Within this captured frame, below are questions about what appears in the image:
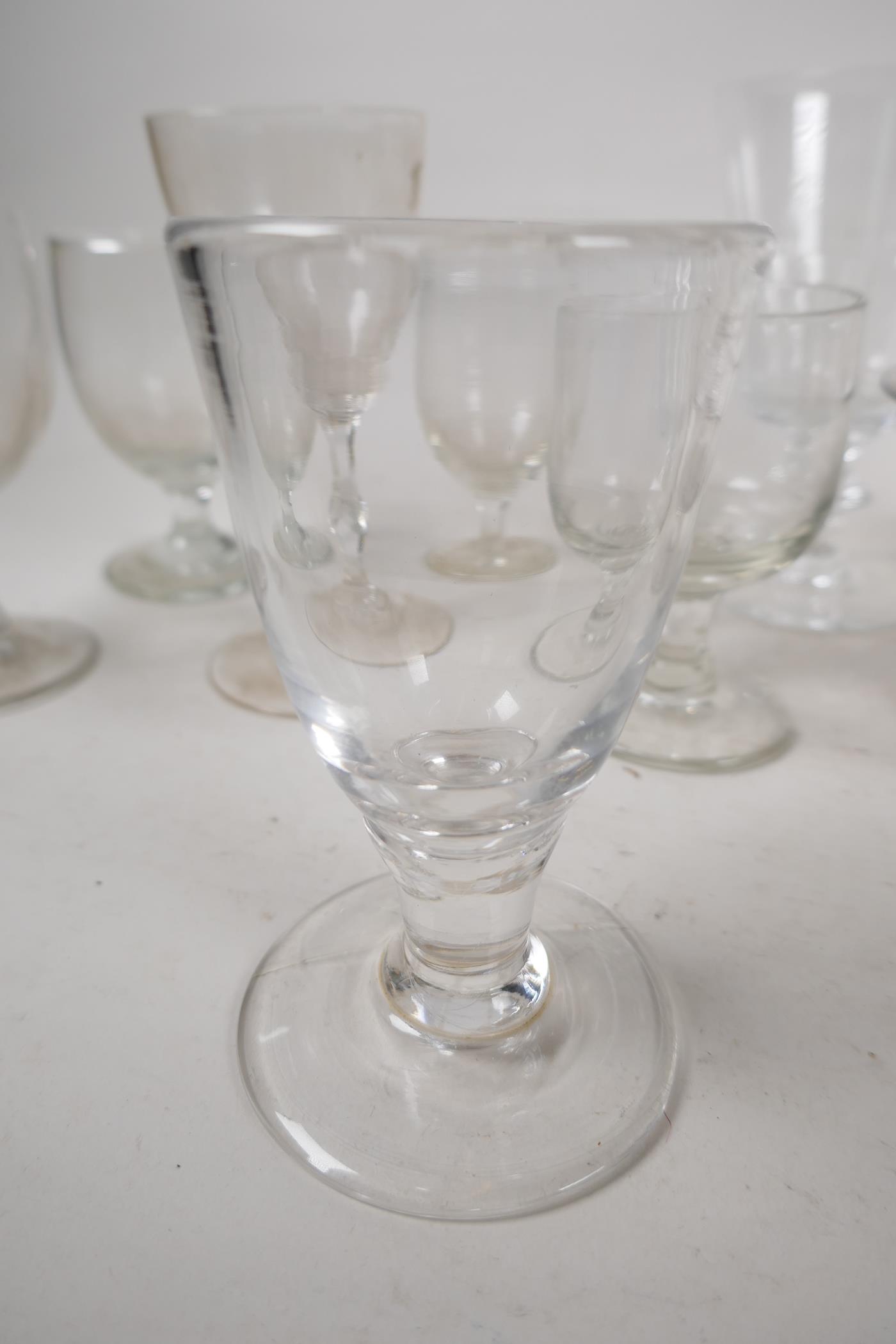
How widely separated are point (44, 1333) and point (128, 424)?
513mm

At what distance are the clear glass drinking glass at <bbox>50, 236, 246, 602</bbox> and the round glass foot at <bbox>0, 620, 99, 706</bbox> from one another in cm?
7

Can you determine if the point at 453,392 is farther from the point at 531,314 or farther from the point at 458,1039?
the point at 458,1039

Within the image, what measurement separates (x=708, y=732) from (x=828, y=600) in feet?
0.61

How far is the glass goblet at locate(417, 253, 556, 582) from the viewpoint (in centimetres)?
23

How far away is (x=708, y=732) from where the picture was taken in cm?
52

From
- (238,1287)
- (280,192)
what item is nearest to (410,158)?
(280,192)

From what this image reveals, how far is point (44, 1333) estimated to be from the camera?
27 cm

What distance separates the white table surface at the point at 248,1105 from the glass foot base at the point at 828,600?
0.18ft

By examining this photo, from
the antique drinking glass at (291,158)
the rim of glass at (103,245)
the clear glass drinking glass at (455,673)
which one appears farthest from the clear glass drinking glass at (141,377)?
the clear glass drinking glass at (455,673)

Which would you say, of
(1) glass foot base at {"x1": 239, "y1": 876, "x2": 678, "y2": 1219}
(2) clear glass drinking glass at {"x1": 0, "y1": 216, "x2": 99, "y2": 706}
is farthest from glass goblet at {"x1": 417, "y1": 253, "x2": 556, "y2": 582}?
(2) clear glass drinking glass at {"x1": 0, "y1": 216, "x2": 99, "y2": 706}

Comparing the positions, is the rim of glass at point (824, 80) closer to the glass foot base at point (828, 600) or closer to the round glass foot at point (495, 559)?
the glass foot base at point (828, 600)

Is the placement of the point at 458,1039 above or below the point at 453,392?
below

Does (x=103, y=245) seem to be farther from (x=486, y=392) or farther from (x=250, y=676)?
(x=486, y=392)

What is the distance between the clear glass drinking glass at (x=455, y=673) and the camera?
0.23m
